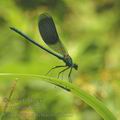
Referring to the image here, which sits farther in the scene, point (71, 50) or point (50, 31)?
point (71, 50)

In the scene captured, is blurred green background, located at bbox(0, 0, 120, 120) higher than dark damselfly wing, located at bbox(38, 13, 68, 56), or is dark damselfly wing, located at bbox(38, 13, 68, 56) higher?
blurred green background, located at bbox(0, 0, 120, 120)

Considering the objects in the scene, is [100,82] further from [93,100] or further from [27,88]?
[93,100]

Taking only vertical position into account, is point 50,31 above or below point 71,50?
below

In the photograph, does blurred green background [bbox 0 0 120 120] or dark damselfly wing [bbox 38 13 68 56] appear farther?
blurred green background [bbox 0 0 120 120]

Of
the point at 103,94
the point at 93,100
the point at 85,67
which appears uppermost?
the point at 85,67

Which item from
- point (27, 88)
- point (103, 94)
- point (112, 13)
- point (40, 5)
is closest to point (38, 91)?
point (27, 88)

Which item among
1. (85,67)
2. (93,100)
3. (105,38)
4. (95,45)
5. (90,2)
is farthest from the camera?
(90,2)

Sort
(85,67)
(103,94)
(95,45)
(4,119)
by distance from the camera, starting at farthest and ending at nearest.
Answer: (95,45)
(85,67)
(103,94)
(4,119)

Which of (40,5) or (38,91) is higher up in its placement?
(40,5)
